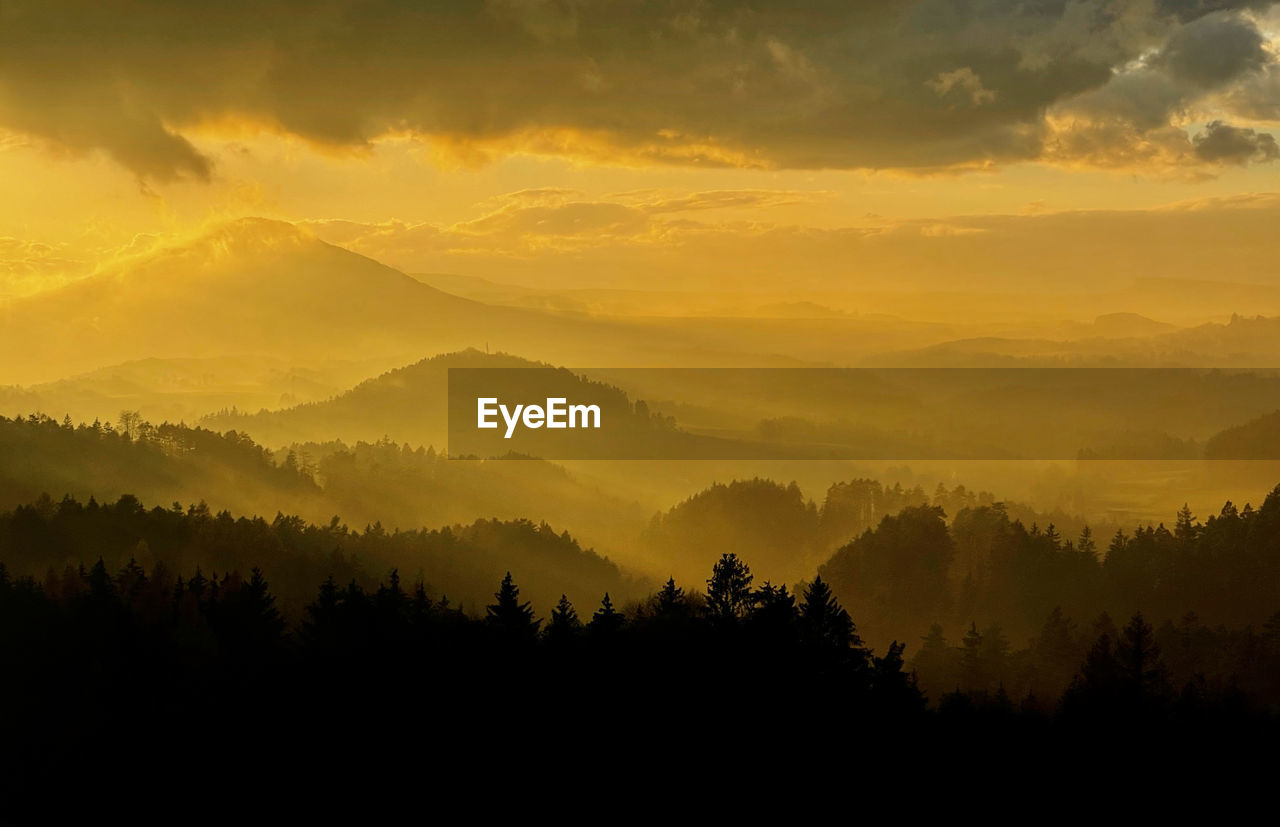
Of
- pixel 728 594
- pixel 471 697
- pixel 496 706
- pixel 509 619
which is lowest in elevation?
pixel 496 706

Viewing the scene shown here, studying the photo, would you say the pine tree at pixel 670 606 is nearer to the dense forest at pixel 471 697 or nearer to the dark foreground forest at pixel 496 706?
the dense forest at pixel 471 697

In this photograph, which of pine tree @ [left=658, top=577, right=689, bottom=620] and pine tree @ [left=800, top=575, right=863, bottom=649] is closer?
pine tree @ [left=800, top=575, right=863, bottom=649]

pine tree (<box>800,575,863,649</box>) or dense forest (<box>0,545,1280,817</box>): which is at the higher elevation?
pine tree (<box>800,575,863,649</box>)

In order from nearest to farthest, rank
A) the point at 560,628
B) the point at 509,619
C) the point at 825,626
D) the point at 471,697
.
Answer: the point at 471,697 < the point at 825,626 < the point at 560,628 < the point at 509,619

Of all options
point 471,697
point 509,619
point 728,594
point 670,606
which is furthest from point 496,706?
point 728,594

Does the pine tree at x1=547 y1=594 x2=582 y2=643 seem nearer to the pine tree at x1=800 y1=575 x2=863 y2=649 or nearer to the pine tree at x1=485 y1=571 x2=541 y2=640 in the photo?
the pine tree at x1=485 y1=571 x2=541 y2=640

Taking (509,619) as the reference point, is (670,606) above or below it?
below

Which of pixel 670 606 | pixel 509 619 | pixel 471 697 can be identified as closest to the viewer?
pixel 471 697

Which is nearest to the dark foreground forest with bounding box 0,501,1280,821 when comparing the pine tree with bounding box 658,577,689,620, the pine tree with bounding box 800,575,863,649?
the pine tree with bounding box 800,575,863,649

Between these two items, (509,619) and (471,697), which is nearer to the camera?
(471,697)

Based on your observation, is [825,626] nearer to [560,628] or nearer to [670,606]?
[670,606]
